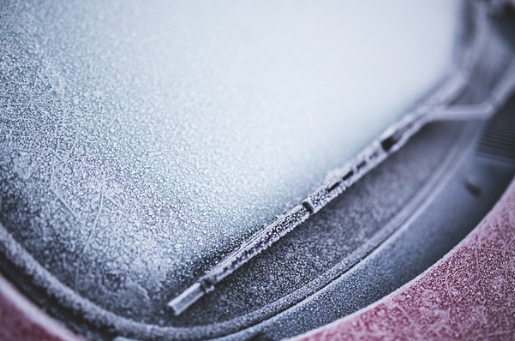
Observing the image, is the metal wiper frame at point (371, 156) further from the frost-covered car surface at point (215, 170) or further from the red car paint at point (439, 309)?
the red car paint at point (439, 309)

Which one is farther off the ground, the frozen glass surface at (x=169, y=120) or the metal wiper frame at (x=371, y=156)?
the frozen glass surface at (x=169, y=120)

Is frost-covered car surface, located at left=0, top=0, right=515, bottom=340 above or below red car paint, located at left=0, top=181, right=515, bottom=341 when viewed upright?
above

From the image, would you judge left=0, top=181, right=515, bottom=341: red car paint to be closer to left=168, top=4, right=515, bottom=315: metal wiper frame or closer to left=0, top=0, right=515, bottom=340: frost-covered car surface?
left=0, top=0, right=515, bottom=340: frost-covered car surface

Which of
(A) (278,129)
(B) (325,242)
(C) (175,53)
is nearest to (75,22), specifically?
(C) (175,53)

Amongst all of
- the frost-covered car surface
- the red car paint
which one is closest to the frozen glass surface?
the frost-covered car surface

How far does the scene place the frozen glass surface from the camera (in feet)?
3.09

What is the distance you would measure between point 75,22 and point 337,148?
39.3 inches

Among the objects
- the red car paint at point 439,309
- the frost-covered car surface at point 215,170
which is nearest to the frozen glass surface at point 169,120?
the frost-covered car surface at point 215,170

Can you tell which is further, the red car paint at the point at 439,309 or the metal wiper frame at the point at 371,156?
the metal wiper frame at the point at 371,156

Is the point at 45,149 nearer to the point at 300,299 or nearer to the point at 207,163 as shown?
the point at 207,163

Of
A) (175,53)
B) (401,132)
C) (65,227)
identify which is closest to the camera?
(65,227)

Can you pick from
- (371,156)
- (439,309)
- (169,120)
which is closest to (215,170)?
(169,120)

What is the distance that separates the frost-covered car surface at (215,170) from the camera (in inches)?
35.8

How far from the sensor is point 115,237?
0.94 metres
